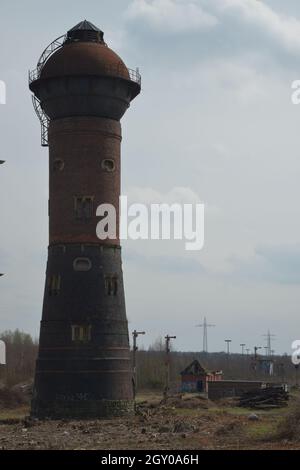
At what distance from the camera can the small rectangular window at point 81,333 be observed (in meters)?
42.3

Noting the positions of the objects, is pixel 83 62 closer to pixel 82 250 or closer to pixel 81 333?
A: pixel 82 250

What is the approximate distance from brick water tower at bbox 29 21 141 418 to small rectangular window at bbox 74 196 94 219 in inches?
2.0

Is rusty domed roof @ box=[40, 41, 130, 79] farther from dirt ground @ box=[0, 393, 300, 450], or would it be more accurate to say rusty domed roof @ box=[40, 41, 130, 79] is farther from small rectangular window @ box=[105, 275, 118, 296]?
dirt ground @ box=[0, 393, 300, 450]

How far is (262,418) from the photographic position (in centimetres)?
4450

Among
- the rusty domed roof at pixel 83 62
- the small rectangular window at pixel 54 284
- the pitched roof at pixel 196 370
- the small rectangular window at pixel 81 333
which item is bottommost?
the pitched roof at pixel 196 370

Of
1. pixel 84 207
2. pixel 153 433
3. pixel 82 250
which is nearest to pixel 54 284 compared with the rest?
pixel 82 250

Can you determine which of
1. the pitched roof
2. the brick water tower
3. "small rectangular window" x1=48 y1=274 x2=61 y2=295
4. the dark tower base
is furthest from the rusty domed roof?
the pitched roof

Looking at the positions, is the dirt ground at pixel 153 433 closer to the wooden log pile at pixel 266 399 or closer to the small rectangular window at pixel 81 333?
the small rectangular window at pixel 81 333

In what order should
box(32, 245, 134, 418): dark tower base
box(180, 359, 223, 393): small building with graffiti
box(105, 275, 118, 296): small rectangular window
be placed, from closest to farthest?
box(32, 245, 134, 418): dark tower base → box(105, 275, 118, 296): small rectangular window → box(180, 359, 223, 393): small building with graffiti

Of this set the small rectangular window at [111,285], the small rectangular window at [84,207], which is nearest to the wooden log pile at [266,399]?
the small rectangular window at [111,285]

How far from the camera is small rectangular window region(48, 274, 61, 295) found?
43.0 metres

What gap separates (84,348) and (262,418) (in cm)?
1022
